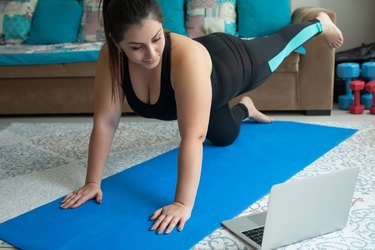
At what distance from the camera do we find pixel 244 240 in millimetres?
1188

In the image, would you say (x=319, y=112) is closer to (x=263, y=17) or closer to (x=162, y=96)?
(x=263, y=17)

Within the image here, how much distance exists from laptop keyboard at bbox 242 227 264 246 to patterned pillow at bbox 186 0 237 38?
1.87 metres

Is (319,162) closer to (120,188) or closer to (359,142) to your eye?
(359,142)

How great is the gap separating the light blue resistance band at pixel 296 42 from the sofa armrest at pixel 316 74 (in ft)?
1.19

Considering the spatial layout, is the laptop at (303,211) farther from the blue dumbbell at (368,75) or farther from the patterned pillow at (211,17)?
the patterned pillow at (211,17)

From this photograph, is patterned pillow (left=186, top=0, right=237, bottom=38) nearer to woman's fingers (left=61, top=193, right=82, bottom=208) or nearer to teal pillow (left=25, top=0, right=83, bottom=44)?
teal pillow (left=25, top=0, right=83, bottom=44)

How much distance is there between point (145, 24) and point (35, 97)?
1.79 metres

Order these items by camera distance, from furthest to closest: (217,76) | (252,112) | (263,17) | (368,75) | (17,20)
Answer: (17,20)
(263,17)
(368,75)
(252,112)
(217,76)

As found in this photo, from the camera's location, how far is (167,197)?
4.81 ft

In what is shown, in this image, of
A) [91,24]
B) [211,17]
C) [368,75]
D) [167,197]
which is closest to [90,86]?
[91,24]

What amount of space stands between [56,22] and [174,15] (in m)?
0.88

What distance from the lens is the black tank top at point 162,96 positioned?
1.41m

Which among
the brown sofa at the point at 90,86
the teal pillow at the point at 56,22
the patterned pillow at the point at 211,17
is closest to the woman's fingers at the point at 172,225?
the brown sofa at the point at 90,86

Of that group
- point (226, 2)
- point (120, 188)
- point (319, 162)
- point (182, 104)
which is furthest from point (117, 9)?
point (226, 2)
